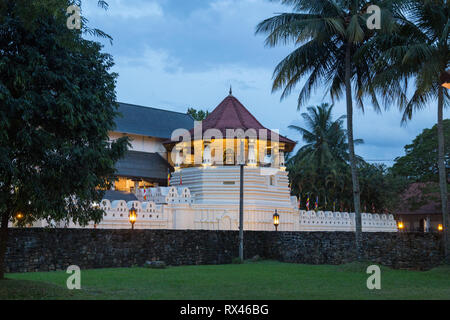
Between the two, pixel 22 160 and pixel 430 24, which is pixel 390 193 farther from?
pixel 22 160

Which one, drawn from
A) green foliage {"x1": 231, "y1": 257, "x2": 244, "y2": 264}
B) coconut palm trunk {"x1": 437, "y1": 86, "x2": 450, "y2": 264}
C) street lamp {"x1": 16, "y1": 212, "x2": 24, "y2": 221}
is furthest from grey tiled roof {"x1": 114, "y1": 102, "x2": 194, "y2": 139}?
street lamp {"x1": 16, "y1": 212, "x2": 24, "y2": 221}

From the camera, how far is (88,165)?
40.7 ft

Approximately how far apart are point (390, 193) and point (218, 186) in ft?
53.4

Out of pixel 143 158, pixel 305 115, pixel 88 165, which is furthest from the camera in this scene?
pixel 305 115

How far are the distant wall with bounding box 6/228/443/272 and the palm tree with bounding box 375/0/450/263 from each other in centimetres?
251

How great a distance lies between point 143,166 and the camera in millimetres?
43062

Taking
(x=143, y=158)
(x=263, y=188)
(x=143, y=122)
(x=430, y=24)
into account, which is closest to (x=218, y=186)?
(x=263, y=188)

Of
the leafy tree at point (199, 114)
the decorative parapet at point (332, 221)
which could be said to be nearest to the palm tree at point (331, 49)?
the decorative parapet at point (332, 221)

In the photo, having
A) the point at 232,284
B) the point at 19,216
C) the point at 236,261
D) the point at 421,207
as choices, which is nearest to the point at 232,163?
the point at 236,261

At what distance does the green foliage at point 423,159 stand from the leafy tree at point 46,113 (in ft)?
125

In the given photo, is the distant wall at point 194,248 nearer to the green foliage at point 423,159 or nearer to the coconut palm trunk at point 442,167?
the coconut palm trunk at point 442,167

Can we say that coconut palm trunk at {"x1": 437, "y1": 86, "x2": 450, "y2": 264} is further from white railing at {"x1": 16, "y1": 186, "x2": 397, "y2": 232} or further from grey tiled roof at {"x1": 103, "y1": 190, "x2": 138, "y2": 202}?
grey tiled roof at {"x1": 103, "y1": 190, "x2": 138, "y2": 202}

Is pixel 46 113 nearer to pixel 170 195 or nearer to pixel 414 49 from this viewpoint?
pixel 414 49

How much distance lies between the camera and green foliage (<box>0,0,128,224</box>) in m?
11.2
